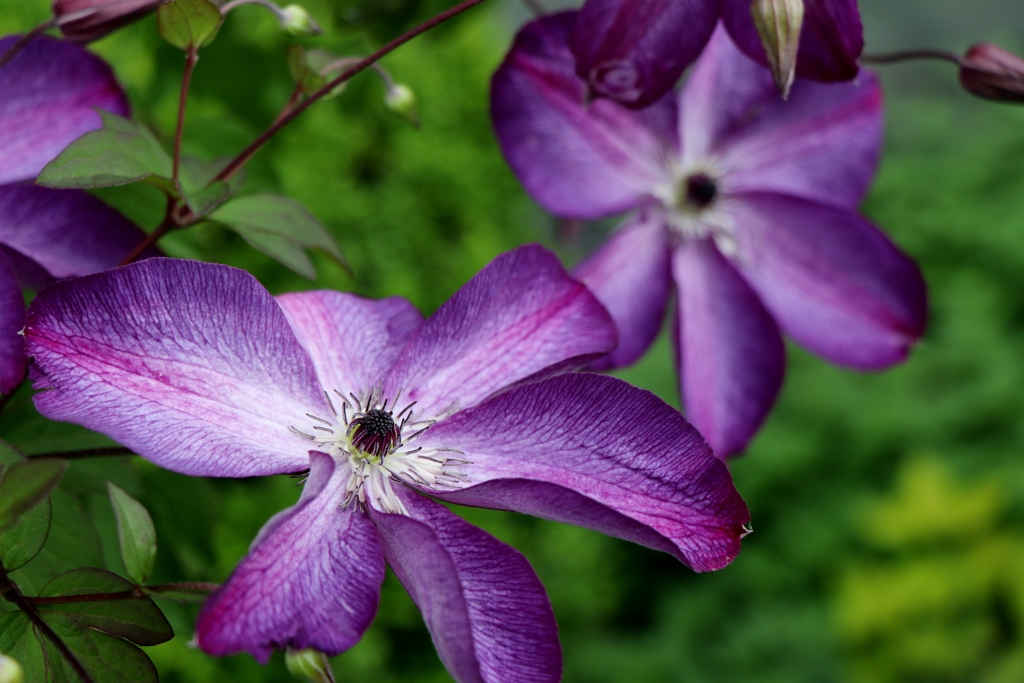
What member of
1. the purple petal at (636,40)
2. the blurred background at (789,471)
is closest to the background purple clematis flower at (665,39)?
the purple petal at (636,40)

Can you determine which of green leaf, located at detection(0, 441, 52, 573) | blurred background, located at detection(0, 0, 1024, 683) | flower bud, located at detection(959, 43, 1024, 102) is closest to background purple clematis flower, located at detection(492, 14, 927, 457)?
flower bud, located at detection(959, 43, 1024, 102)


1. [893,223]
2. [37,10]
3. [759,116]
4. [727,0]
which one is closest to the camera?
[727,0]

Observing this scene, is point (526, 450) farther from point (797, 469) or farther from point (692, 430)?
point (797, 469)

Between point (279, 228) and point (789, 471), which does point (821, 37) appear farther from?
point (789, 471)

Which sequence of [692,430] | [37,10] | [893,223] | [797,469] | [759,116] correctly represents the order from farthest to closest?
1. [893,223]
2. [797,469]
3. [37,10]
4. [759,116]
5. [692,430]

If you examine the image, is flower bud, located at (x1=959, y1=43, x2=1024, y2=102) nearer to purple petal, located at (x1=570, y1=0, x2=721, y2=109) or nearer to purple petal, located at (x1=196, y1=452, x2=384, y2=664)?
purple petal, located at (x1=570, y1=0, x2=721, y2=109)

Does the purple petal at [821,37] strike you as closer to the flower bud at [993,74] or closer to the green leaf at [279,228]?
the flower bud at [993,74]

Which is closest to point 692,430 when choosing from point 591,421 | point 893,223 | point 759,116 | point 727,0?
point 591,421

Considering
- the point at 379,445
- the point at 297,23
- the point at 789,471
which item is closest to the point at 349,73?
the point at 297,23
